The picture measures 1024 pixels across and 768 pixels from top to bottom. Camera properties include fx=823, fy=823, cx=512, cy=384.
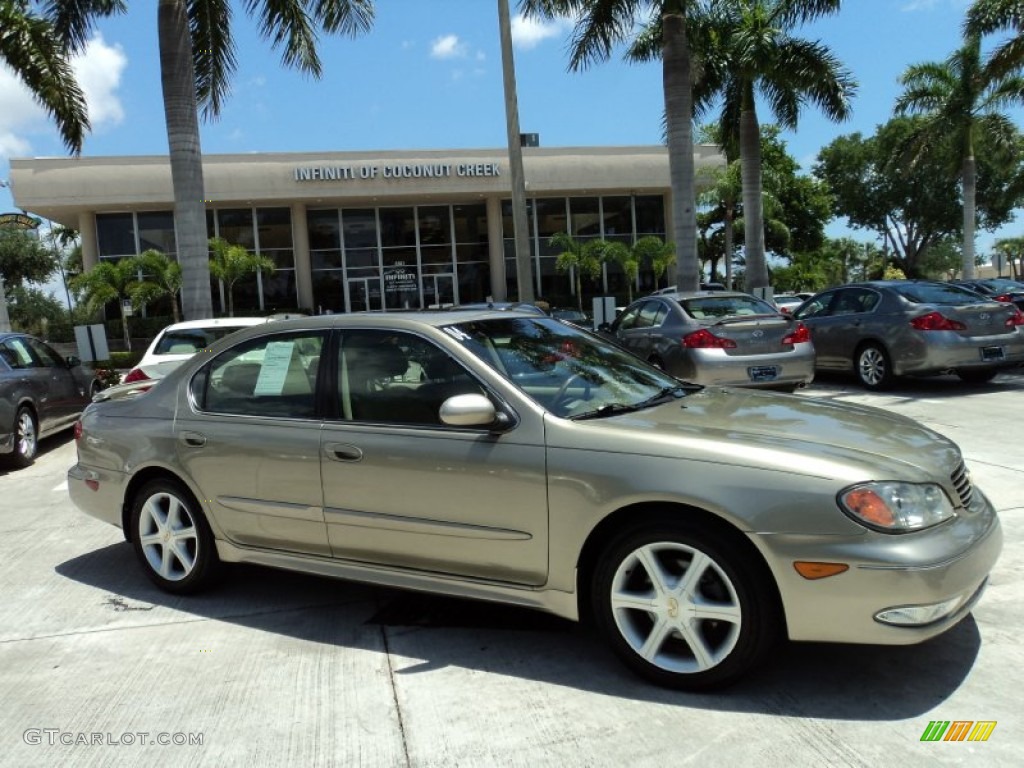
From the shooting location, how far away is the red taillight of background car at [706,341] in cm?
952

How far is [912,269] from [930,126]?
25612 millimetres

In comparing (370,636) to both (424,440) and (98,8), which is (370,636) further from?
(98,8)

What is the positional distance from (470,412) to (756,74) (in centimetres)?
1708

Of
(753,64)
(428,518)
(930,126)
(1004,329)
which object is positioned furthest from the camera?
(930,126)

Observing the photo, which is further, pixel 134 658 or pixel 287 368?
pixel 287 368

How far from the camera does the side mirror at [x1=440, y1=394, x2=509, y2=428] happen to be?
3.46m

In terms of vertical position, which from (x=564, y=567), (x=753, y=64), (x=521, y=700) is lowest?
(x=521, y=700)

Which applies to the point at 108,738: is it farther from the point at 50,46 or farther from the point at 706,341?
the point at 50,46

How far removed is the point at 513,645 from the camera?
383 centimetres

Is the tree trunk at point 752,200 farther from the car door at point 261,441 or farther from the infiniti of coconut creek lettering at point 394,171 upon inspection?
the car door at point 261,441

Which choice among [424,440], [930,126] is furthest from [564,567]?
[930,126]

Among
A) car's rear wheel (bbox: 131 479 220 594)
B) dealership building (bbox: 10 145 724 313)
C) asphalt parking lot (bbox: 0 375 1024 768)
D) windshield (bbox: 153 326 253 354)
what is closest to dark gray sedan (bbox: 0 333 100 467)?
windshield (bbox: 153 326 253 354)

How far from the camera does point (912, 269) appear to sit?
168ft

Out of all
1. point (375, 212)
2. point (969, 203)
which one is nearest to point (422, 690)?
point (375, 212)
